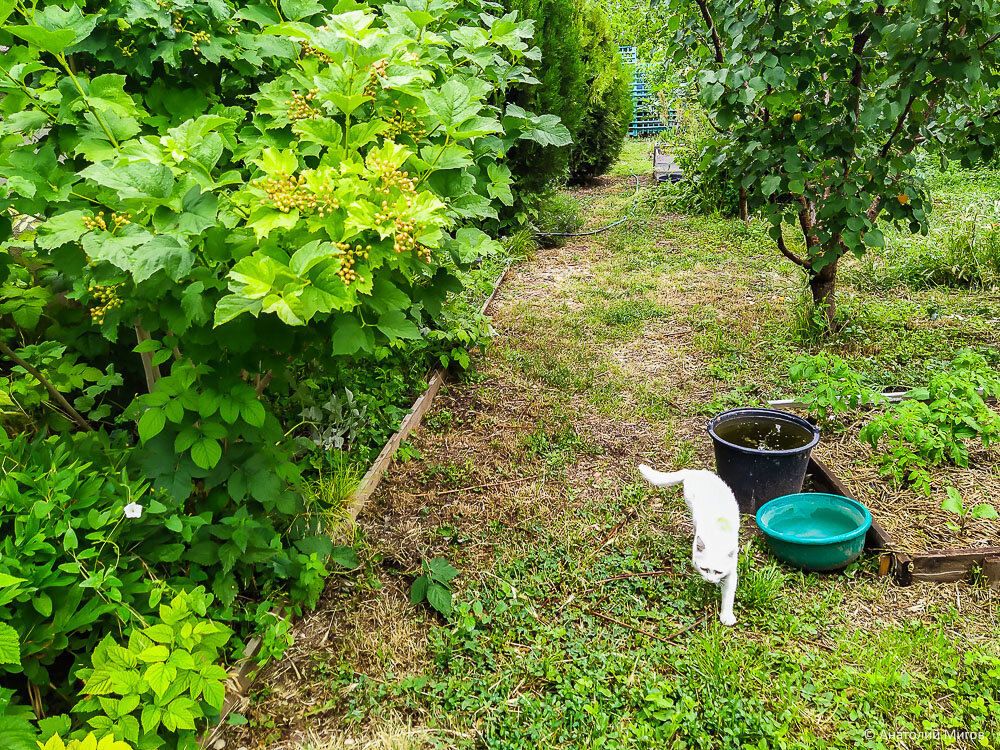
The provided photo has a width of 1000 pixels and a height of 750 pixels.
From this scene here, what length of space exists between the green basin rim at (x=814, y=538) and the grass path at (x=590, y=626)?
13cm

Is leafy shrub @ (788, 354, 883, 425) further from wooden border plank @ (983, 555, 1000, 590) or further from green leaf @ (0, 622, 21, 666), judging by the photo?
green leaf @ (0, 622, 21, 666)

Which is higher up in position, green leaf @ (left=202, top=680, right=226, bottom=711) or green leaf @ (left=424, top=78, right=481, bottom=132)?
green leaf @ (left=424, top=78, right=481, bottom=132)

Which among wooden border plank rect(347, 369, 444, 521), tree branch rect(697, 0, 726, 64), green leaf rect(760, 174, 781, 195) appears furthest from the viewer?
tree branch rect(697, 0, 726, 64)

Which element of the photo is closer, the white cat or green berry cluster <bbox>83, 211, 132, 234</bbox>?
green berry cluster <bbox>83, 211, 132, 234</bbox>

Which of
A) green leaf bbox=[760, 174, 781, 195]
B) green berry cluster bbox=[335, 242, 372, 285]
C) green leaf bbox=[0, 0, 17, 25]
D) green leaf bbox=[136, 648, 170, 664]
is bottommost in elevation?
green leaf bbox=[136, 648, 170, 664]

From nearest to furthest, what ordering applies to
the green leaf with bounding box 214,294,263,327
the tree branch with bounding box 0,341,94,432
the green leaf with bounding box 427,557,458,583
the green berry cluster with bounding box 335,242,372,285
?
the green leaf with bounding box 214,294,263,327
the green berry cluster with bounding box 335,242,372,285
the tree branch with bounding box 0,341,94,432
the green leaf with bounding box 427,557,458,583

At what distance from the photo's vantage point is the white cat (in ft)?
7.29

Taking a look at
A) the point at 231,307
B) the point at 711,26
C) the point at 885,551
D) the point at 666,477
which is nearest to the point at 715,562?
the point at 666,477

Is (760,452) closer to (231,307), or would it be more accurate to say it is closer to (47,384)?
(231,307)

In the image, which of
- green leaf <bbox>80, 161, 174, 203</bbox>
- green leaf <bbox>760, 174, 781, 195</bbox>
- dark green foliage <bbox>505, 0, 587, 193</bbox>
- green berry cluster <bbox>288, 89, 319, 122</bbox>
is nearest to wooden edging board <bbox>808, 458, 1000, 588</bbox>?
green leaf <bbox>760, 174, 781, 195</bbox>

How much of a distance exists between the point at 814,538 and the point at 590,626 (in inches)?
34.5

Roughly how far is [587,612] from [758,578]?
0.63m

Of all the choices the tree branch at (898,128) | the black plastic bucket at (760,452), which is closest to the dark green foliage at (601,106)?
the tree branch at (898,128)

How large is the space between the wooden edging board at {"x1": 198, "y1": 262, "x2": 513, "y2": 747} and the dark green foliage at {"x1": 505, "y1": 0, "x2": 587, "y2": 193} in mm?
2858
